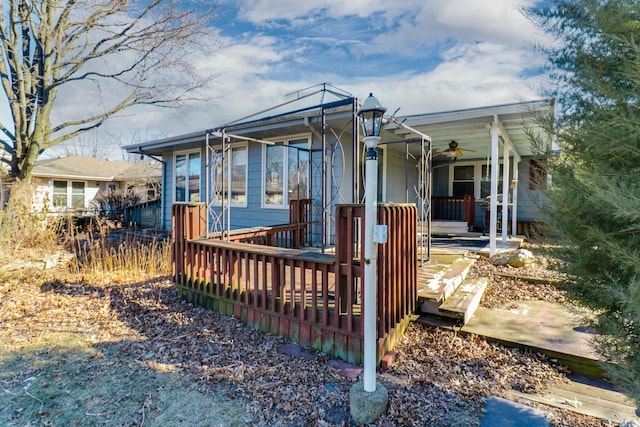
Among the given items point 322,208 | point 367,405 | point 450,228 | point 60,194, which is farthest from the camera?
point 60,194

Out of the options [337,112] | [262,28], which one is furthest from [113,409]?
[262,28]

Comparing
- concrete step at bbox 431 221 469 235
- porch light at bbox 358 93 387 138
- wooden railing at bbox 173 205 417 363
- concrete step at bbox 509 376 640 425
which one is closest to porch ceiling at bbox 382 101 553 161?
concrete step at bbox 431 221 469 235

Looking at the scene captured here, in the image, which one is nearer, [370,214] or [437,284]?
[370,214]

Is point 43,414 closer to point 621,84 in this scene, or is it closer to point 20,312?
point 20,312

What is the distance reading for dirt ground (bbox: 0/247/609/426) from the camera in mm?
2111

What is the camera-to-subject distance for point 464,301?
11.4 feet

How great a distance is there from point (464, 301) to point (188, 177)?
875 centimetres

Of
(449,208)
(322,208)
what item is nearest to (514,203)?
(449,208)

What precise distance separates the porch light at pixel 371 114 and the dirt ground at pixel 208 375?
72.0 inches

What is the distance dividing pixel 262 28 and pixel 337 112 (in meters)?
4.21

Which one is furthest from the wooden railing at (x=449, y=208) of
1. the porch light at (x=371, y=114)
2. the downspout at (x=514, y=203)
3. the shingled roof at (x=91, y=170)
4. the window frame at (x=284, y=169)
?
the shingled roof at (x=91, y=170)

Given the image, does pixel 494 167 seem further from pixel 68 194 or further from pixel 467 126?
pixel 68 194

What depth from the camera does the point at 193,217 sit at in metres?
4.31

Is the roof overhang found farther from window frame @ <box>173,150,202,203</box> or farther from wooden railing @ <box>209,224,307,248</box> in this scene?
wooden railing @ <box>209,224,307,248</box>
